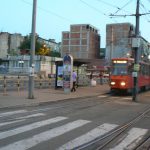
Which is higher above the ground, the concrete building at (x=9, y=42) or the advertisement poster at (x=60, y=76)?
the concrete building at (x=9, y=42)

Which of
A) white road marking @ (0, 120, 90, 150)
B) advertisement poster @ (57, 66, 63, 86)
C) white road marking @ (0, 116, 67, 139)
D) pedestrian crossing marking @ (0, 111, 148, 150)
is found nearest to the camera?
white road marking @ (0, 120, 90, 150)

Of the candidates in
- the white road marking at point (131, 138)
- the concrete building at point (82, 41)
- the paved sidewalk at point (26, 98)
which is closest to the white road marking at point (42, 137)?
the white road marking at point (131, 138)

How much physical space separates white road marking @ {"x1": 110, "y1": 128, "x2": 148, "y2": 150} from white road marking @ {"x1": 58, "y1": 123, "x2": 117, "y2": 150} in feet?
2.55

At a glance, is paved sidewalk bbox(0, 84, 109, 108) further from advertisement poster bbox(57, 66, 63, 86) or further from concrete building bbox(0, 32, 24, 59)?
concrete building bbox(0, 32, 24, 59)

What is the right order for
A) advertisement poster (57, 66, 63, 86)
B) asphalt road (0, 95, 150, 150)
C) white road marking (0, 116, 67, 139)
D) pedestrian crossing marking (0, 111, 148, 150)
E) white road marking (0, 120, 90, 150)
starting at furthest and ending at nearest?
advertisement poster (57, 66, 63, 86)
white road marking (0, 116, 67, 139)
asphalt road (0, 95, 150, 150)
pedestrian crossing marking (0, 111, 148, 150)
white road marking (0, 120, 90, 150)

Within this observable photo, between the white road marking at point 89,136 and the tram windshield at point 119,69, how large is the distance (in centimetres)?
1853

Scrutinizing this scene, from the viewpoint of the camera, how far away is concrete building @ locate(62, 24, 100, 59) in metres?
144

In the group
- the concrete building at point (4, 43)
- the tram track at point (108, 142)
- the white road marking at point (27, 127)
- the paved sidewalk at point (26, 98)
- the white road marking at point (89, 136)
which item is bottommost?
the tram track at point (108, 142)

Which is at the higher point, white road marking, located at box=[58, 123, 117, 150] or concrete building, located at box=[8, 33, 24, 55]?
concrete building, located at box=[8, 33, 24, 55]

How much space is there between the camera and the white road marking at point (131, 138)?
9391mm

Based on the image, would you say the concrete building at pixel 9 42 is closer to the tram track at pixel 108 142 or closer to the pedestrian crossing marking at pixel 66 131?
the pedestrian crossing marking at pixel 66 131

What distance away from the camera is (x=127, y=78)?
31203 mm

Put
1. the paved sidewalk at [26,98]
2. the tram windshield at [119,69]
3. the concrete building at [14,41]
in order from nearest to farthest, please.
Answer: the paved sidewalk at [26,98] < the tram windshield at [119,69] < the concrete building at [14,41]

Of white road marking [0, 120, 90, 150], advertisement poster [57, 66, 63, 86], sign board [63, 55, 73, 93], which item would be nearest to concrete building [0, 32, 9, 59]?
advertisement poster [57, 66, 63, 86]
